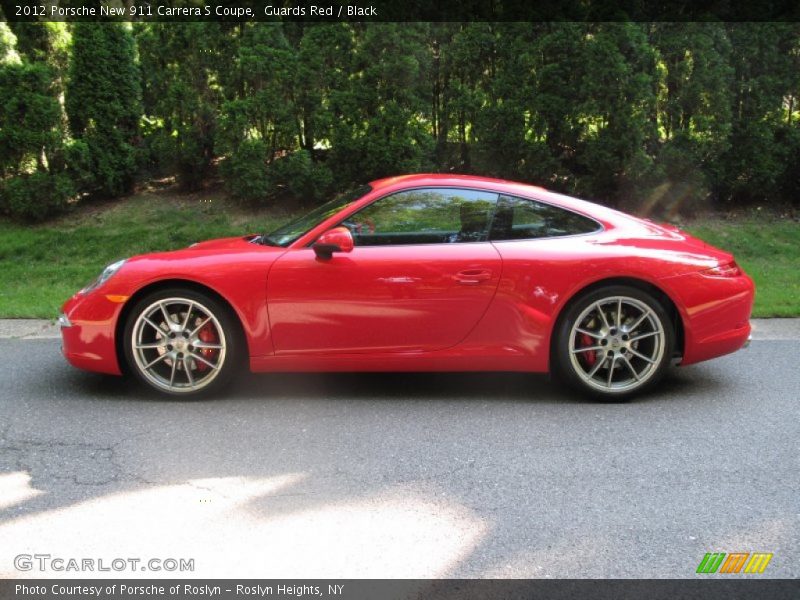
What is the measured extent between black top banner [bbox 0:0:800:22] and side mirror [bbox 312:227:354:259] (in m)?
6.07

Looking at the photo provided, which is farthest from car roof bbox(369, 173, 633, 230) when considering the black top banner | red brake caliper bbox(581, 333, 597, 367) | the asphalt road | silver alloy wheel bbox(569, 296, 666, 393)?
the black top banner

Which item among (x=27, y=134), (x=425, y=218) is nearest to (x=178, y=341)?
(x=425, y=218)

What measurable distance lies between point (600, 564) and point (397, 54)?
316 inches

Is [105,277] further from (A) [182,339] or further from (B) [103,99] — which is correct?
(B) [103,99]

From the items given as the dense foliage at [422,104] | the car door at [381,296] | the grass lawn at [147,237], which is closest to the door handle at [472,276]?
the car door at [381,296]

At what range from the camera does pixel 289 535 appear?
125 inches

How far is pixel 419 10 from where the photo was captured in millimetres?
10188

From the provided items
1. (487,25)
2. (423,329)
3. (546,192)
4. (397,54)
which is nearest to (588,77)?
(487,25)

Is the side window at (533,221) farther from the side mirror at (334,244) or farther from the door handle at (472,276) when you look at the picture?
the side mirror at (334,244)

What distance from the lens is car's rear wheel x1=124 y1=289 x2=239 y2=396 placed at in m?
4.75

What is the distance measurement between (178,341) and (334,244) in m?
1.08

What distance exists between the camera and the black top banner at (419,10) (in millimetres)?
10008

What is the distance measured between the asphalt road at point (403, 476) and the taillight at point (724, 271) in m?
0.73

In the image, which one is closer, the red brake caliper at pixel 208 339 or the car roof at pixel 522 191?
the red brake caliper at pixel 208 339
